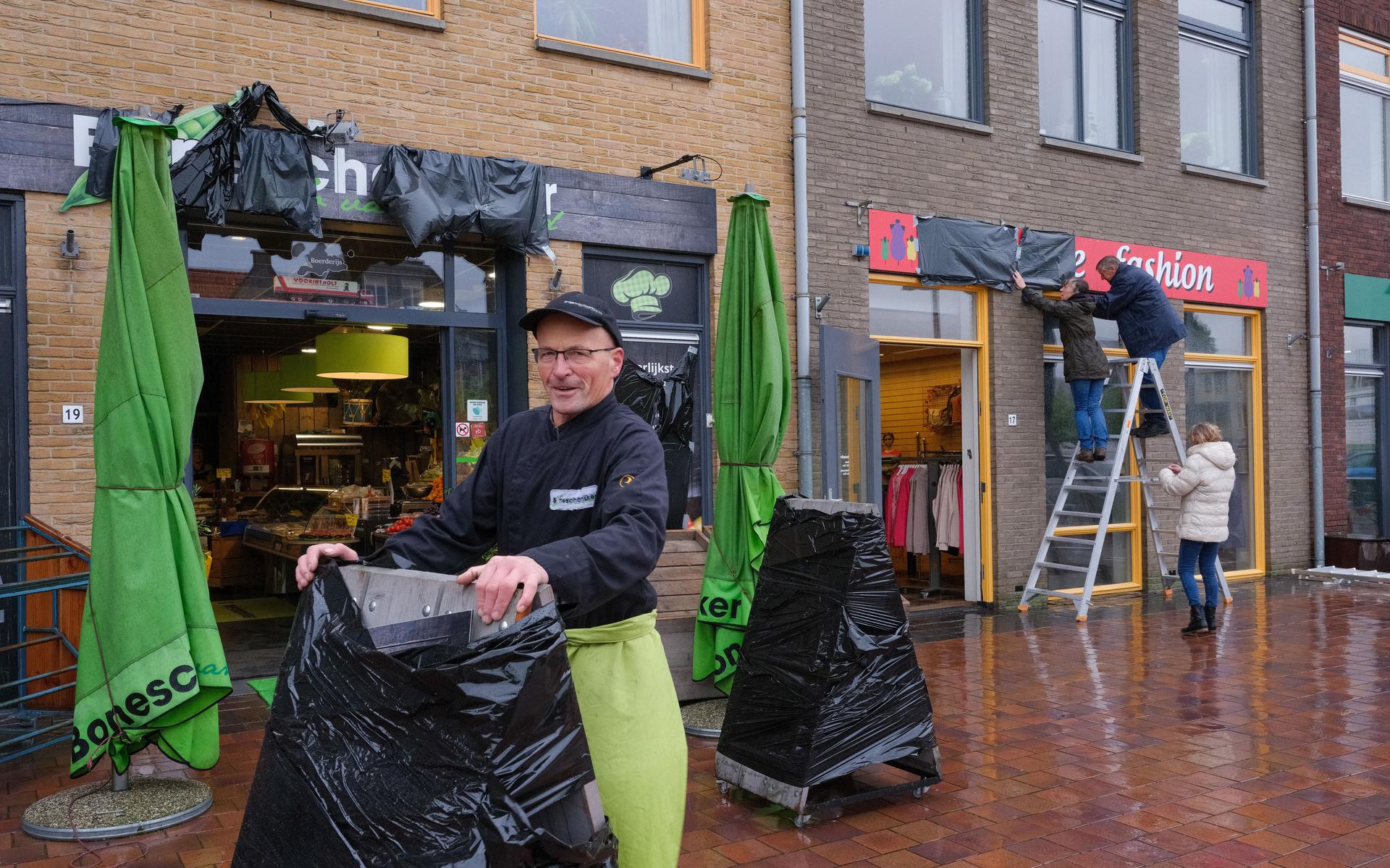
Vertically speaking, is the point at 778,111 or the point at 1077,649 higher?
the point at 778,111

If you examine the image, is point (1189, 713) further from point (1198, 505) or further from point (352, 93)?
point (352, 93)

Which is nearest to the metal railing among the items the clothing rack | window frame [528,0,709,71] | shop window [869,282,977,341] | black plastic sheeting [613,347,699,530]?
black plastic sheeting [613,347,699,530]

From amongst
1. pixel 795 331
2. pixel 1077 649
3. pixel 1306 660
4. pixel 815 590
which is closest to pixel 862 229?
pixel 795 331

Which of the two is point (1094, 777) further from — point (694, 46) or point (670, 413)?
point (694, 46)

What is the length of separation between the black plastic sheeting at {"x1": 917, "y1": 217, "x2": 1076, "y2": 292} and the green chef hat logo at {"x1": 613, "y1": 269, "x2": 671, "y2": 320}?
270cm

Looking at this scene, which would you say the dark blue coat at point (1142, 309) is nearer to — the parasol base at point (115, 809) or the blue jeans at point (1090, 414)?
the blue jeans at point (1090, 414)

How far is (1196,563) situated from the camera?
945cm

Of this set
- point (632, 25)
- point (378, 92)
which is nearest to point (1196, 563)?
point (632, 25)

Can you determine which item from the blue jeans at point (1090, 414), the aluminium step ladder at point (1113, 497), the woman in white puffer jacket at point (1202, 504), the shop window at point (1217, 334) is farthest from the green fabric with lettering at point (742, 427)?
the shop window at point (1217, 334)

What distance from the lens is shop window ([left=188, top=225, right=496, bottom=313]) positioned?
7.32 meters

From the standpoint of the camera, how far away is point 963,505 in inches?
435

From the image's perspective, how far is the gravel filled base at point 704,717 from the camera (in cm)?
597

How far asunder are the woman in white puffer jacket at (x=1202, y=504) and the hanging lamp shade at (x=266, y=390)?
9.82 meters

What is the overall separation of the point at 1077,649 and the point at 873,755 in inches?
168
